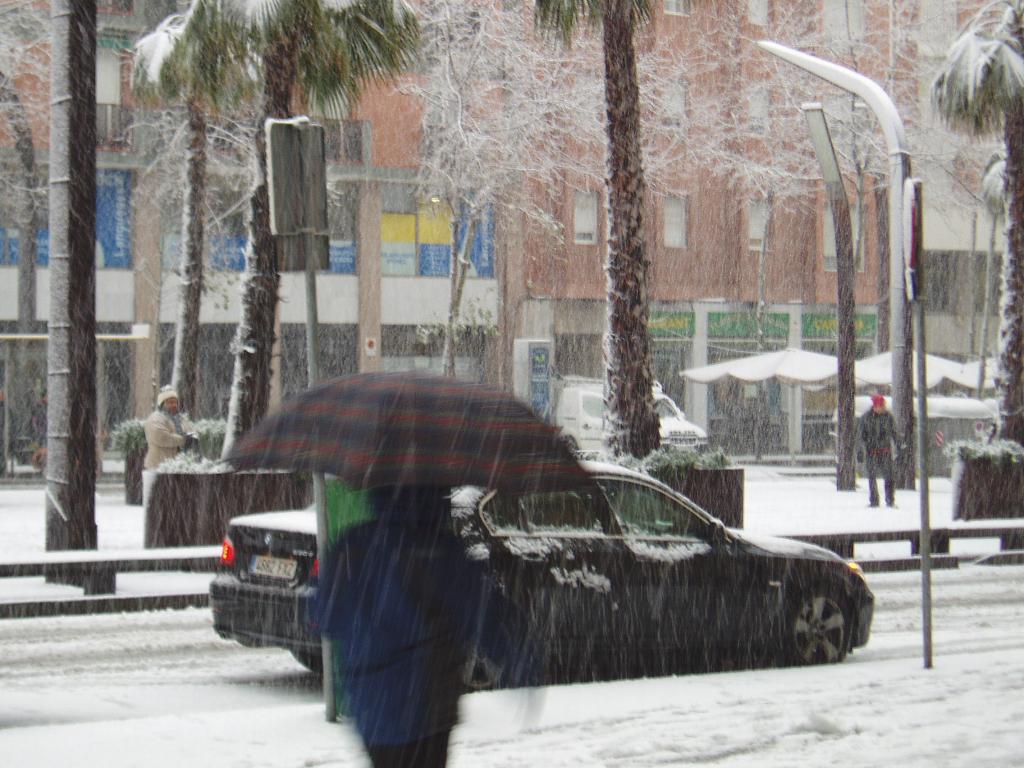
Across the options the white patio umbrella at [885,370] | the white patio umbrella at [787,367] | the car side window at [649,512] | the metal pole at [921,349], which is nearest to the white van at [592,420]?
the white patio umbrella at [787,367]

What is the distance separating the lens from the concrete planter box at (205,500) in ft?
49.3

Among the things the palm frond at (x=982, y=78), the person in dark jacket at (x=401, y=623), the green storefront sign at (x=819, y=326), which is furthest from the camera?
the green storefront sign at (x=819, y=326)

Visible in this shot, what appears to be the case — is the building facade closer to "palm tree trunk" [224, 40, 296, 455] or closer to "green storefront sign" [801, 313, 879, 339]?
"green storefront sign" [801, 313, 879, 339]

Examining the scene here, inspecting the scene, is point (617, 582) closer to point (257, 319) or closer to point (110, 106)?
point (257, 319)

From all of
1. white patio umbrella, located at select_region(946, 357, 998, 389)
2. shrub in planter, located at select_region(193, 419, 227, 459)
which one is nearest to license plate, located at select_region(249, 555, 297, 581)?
shrub in planter, located at select_region(193, 419, 227, 459)

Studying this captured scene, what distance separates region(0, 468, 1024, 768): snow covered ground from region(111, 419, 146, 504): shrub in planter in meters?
10.5

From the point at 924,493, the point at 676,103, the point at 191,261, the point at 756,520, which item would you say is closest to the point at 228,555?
the point at 924,493

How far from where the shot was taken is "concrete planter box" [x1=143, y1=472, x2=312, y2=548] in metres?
15.0

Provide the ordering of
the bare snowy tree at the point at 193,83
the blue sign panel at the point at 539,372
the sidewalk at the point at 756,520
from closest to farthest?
the sidewalk at the point at 756,520
the bare snowy tree at the point at 193,83
the blue sign panel at the point at 539,372

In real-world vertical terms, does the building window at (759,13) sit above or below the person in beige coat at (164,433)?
above

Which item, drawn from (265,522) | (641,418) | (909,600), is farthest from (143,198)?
(265,522)

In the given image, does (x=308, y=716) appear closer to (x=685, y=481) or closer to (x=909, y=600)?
(x=909, y=600)

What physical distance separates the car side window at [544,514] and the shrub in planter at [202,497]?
6.82 m

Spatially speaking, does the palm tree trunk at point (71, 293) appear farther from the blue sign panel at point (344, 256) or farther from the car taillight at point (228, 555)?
the blue sign panel at point (344, 256)
